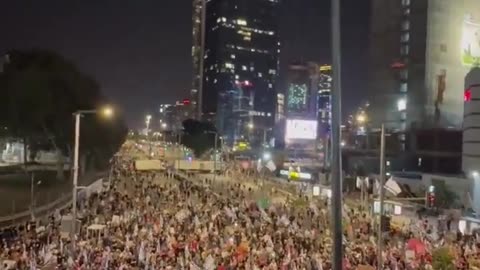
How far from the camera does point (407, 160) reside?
86.1 m

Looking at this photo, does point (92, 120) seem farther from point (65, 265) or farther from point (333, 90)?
point (333, 90)

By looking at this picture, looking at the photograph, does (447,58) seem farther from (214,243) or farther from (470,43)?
(214,243)

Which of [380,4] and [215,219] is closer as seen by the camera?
[215,219]

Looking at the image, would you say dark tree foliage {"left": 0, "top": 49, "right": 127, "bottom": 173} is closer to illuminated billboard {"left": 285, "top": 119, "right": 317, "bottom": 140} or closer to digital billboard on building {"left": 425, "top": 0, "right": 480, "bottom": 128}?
illuminated billboard {"left": 285, "top": 119, "right": 317, "bottom": 140}

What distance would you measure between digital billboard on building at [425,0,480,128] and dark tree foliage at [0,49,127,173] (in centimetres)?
4685

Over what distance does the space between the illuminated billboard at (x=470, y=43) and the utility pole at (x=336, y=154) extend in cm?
8546

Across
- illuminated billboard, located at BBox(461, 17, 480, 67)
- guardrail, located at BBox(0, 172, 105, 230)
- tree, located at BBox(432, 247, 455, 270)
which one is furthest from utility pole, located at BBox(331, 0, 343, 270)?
illuminated billboard, located at BBox(461, 17, 480, 67)

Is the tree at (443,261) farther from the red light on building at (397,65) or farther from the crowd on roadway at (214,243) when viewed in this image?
the red light on building at (397,65)

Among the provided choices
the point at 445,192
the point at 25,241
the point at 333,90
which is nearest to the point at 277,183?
the point at 445,192

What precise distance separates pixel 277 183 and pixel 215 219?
3693 cm

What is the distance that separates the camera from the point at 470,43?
88312 mm

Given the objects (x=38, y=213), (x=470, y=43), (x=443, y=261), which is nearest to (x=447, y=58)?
(x=470, y=43)

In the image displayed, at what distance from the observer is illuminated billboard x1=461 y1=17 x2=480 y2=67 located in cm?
8738

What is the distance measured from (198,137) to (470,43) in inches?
2926
